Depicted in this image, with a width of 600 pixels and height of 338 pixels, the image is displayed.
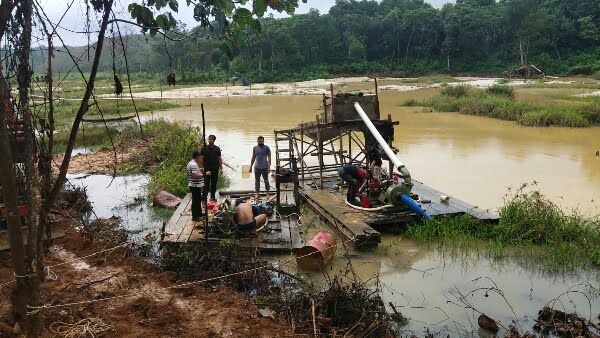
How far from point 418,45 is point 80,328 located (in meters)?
63.5

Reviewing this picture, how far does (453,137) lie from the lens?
20.8 meters

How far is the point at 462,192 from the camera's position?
492 inches

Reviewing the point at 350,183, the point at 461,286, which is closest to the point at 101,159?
the point at 350,183

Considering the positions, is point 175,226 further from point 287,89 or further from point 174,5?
point 287,89

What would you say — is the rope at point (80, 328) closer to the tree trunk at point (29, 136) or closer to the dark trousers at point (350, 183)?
the tree trunk at point (29, 136)

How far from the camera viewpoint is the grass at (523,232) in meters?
8.09

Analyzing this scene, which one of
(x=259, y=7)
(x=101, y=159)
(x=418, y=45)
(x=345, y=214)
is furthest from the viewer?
(x=418, y=45)

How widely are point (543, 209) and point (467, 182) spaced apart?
15.9ft

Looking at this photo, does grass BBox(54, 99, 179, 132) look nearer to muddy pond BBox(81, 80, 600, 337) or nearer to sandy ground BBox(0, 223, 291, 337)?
muddy pond BBox(81, 80, 600, 337)

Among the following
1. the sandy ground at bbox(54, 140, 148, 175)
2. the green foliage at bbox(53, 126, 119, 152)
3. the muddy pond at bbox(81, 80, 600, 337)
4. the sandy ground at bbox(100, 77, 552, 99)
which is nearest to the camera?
the muddy pond at bbox(81, 80, 600, 337)

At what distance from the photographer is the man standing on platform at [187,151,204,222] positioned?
8680 mm

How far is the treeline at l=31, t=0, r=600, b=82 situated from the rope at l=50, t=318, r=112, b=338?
48711 millimetres

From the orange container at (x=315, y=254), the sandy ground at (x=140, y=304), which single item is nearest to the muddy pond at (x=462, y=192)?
the orange container at (x=315, y=254)

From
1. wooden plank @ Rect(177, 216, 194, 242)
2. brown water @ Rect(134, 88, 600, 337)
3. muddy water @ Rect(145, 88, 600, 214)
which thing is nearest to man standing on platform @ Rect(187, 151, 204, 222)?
wooden plank @ Rect(177, 216, 194, 242)
